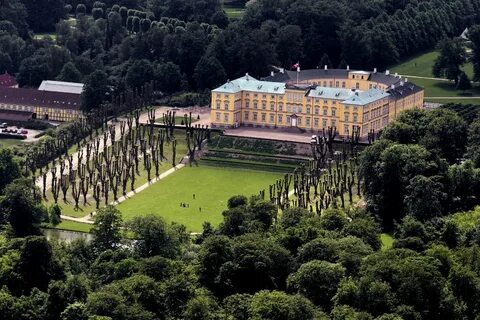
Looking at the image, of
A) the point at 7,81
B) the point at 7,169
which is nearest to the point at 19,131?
the point at 7,81

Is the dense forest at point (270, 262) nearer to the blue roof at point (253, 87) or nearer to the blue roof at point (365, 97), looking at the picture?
the blue roof at point (365, 97)

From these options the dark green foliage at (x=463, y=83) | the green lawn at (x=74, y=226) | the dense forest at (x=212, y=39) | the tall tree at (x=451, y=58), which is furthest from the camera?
the tall tree at (x=451, y=58)

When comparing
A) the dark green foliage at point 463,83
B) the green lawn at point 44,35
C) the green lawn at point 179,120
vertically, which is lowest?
the green lawn at point 179,120

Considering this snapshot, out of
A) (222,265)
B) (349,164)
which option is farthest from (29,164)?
(222,265)

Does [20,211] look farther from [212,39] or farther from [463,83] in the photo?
[463,83]

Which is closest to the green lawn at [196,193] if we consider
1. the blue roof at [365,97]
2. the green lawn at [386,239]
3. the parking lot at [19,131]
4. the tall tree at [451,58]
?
the blue roof at [365,97]

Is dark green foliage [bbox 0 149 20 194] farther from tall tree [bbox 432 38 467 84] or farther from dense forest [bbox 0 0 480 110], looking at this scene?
tall tree [bbox 432 38 467 84]
